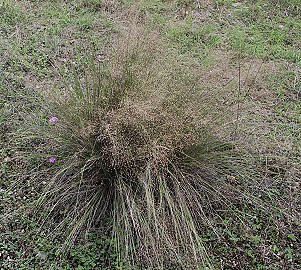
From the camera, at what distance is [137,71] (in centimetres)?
267

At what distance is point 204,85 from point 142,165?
0.89m

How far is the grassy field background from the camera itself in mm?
2344

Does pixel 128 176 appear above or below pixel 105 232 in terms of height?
above

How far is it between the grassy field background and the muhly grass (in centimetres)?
10

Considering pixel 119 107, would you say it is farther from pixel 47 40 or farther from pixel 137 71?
pixel 47 40

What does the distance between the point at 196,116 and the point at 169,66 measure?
798 millimetres

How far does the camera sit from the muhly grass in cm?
225

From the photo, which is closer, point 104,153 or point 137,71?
point 104,153

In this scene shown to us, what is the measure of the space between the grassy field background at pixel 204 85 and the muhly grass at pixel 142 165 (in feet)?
0.34

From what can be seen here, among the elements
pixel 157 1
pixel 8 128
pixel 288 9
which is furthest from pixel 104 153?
pixel 288 9

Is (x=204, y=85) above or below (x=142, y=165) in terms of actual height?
above

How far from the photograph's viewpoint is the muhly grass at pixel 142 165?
2250mm

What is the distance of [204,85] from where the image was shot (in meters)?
2.91

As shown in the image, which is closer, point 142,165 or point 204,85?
point 142,165
